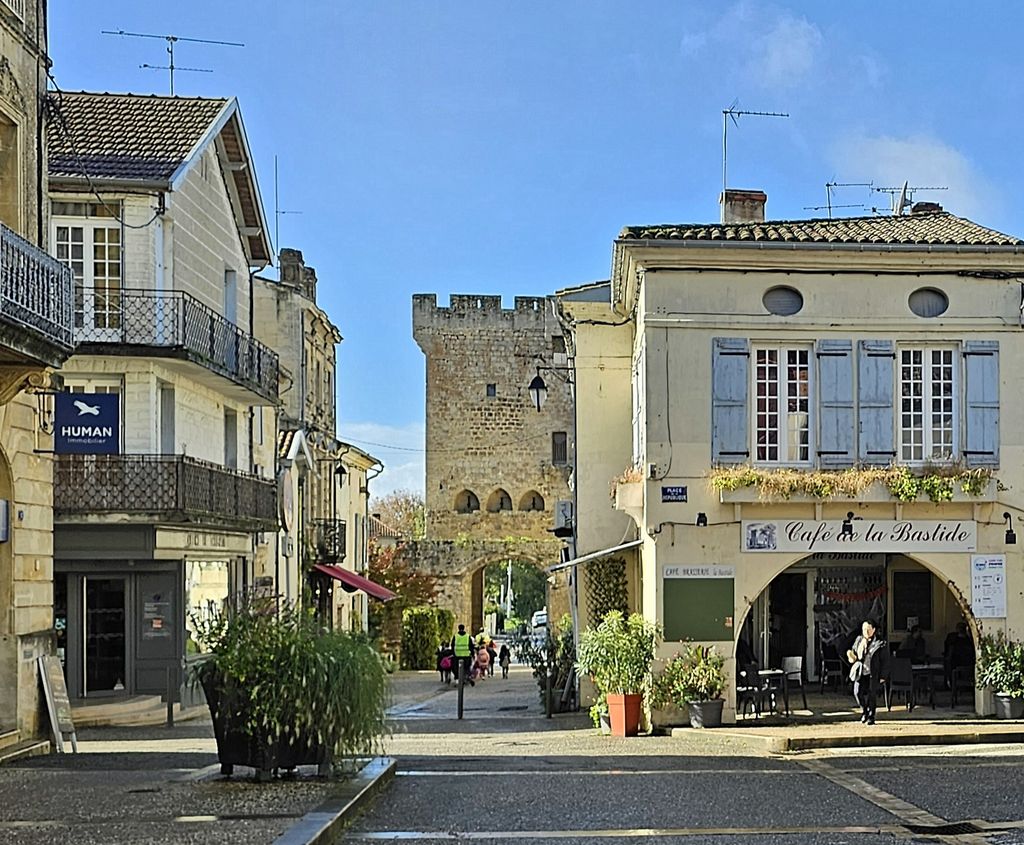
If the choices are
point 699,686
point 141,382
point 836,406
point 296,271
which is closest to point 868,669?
point 699,686

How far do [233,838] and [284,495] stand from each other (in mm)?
23200

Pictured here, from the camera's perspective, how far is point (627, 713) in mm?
20031

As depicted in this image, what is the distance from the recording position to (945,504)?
66.7 feet

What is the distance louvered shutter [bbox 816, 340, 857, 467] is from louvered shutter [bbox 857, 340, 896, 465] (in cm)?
14

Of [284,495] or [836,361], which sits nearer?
[836,361]

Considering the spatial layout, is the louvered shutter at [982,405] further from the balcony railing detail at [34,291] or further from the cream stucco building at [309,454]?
the cream stucco building at [309,454]

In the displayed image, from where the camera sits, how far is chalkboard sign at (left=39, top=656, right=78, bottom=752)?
16.6 meters

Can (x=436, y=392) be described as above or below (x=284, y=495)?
above

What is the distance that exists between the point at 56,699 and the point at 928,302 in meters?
12.0

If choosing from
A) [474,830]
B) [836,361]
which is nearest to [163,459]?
[836,361]

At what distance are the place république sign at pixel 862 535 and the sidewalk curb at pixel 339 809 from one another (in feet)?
26.9

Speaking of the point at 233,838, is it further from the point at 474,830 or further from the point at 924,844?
the point at 924,844

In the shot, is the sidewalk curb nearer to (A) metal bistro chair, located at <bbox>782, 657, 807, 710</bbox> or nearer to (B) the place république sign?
(B) the place république sign

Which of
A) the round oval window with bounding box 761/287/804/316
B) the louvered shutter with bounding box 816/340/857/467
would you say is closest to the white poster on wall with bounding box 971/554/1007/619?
the louvered shutter with bounding box 816/340/857/467
